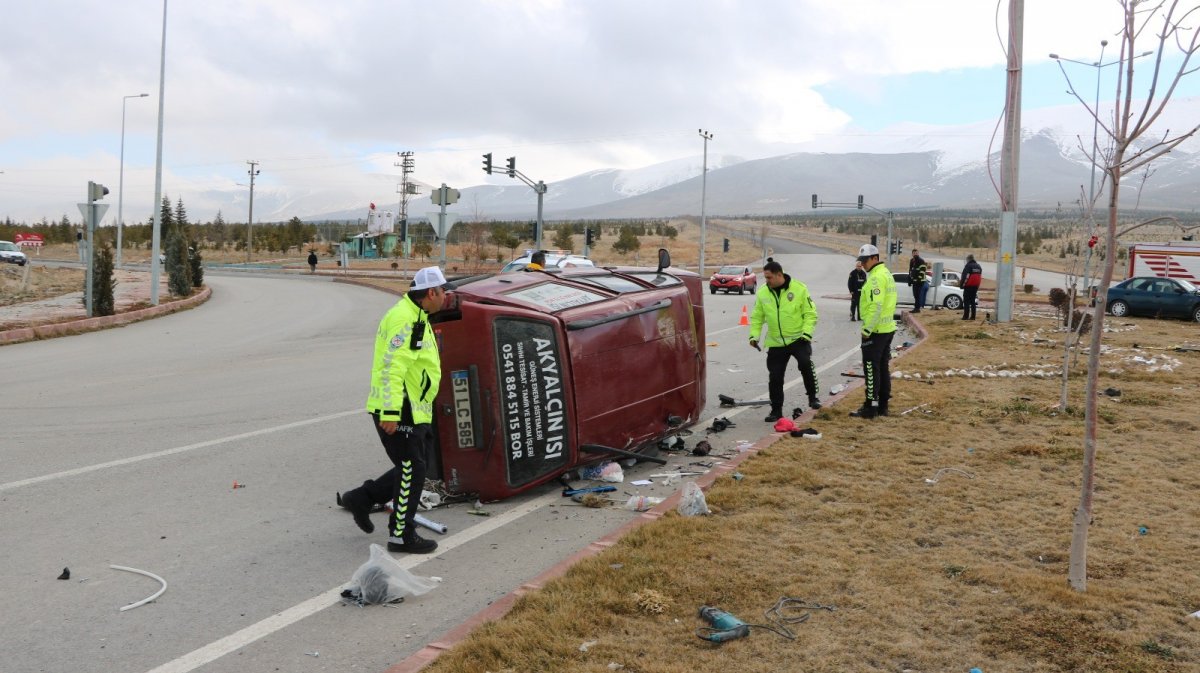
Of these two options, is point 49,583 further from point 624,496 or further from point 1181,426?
point 1181,426

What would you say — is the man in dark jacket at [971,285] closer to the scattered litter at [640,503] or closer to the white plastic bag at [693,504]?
the scattered litter at [640,503]

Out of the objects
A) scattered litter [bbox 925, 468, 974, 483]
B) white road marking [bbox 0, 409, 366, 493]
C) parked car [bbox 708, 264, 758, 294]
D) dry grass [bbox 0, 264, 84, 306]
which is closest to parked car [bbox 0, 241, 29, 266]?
dry grass [bbox 0, 264, 84, 306]

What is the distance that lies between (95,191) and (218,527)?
62.7 feet

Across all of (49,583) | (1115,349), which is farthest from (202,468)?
(1115,349)

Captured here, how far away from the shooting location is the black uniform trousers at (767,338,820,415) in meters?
9.73

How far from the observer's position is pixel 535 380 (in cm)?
643

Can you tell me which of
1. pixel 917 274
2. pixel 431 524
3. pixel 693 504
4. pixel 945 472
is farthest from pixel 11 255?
pixel 945 472

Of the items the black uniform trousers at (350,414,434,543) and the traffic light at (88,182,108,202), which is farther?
the traffic light at (88,182,108,202)

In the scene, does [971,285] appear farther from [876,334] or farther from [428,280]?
[428,280]

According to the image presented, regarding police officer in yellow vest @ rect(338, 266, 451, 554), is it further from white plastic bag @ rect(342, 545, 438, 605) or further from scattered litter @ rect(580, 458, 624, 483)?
scattered litter @ rect(580, 458, 624, 483)

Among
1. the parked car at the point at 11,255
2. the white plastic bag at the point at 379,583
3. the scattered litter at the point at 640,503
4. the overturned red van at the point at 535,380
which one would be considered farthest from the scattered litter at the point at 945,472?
the parked car at the point at 11,255

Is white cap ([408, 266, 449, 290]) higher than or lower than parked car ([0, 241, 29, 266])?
lower

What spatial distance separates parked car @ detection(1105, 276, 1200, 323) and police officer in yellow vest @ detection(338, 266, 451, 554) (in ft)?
88.0

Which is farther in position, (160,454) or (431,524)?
(160,454)
